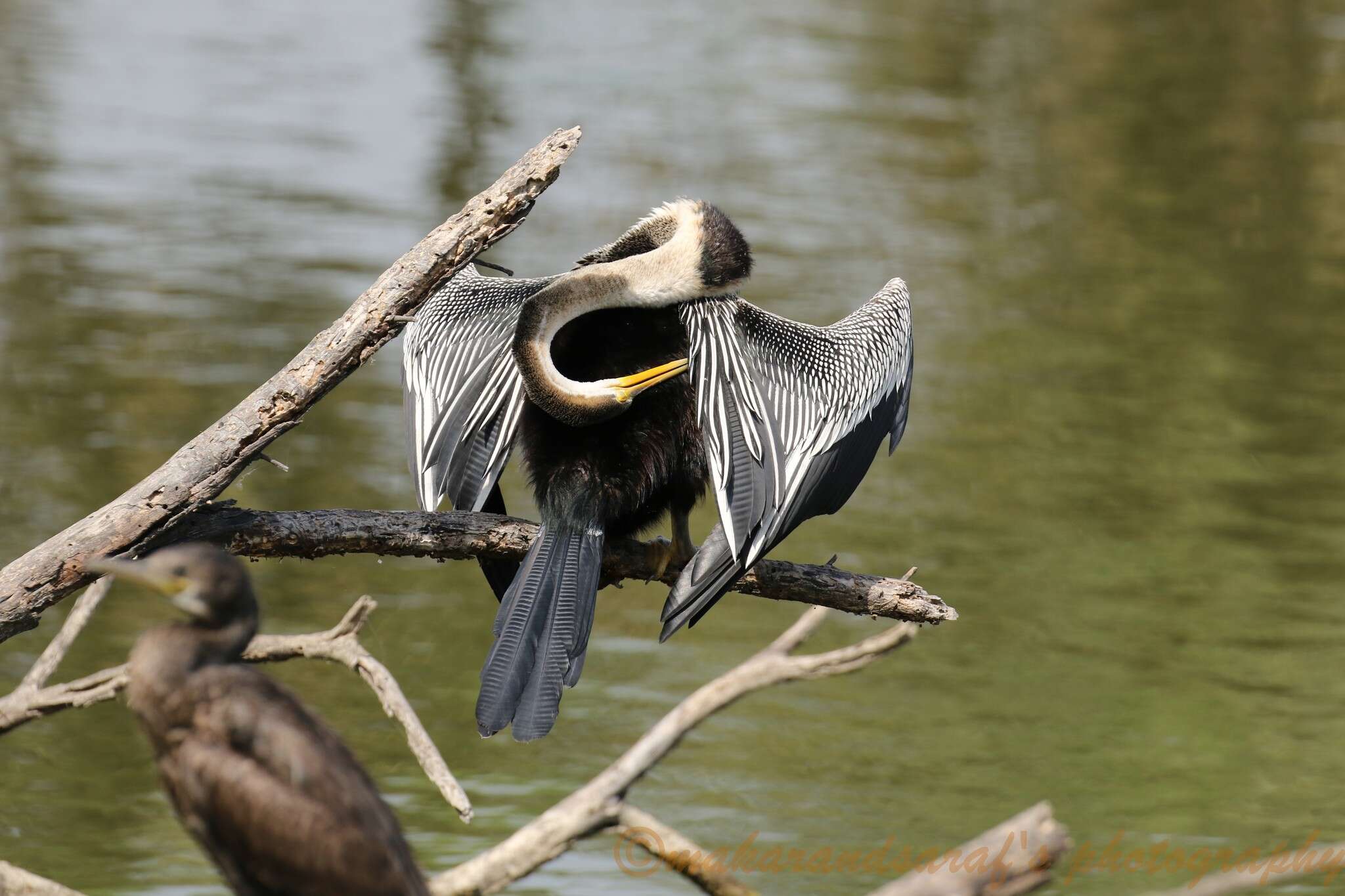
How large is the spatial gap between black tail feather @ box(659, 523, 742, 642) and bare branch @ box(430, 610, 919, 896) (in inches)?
51.5

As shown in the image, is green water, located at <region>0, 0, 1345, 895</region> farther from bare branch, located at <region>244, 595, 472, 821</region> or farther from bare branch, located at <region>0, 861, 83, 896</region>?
bare branch, located at <region>0, 861, 83, 896</region>

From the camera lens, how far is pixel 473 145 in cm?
1584

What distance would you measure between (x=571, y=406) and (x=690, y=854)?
1482mm

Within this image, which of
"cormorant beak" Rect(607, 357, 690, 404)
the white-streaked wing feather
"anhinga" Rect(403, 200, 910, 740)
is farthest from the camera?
the white-streaked wing feather

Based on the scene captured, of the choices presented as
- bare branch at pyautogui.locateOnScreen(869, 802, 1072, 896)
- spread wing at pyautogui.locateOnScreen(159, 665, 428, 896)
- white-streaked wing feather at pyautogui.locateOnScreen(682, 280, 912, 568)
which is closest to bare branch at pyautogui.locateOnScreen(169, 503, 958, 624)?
white-streaked wing feather at pyautogui.locateOnScreen(682, 280, 912, 568)

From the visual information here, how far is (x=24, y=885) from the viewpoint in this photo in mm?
2930

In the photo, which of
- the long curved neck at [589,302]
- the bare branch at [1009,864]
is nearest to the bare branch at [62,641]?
the long curved neck at [589,302]

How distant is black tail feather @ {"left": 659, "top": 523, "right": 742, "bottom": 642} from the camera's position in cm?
390

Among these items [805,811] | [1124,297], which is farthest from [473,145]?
[805,811]

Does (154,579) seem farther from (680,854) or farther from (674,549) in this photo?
(674,549)

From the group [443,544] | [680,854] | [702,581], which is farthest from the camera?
[702,581]

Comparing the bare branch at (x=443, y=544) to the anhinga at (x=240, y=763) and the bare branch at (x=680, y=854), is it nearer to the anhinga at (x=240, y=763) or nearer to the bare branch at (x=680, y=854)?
the anhinga at (x=240, y=763)

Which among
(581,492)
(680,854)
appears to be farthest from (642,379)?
(680,854)

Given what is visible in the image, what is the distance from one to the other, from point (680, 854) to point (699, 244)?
1.91 m
